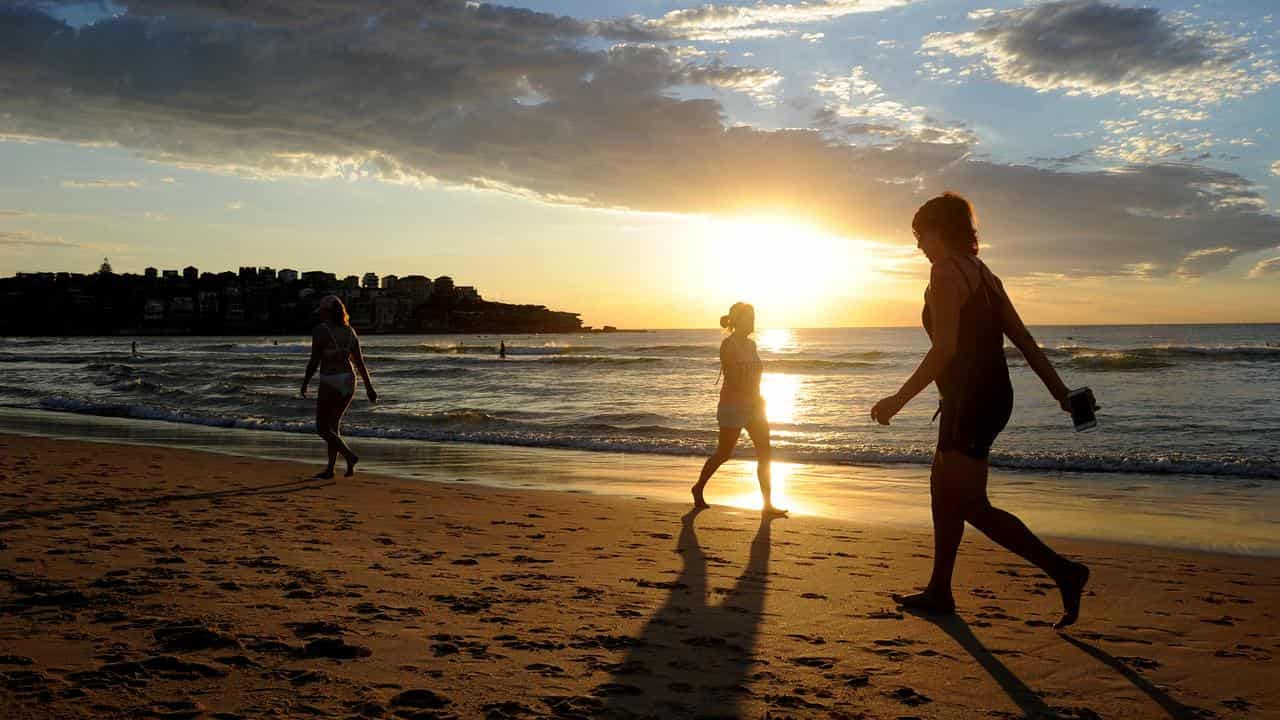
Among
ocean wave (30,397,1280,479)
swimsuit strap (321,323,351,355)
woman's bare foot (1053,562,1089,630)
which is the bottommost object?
ocean wave (30,397,1280,479)

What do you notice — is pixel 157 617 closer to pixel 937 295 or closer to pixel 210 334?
pixel 937 295

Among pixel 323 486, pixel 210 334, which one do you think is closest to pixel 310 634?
pixel 323 486

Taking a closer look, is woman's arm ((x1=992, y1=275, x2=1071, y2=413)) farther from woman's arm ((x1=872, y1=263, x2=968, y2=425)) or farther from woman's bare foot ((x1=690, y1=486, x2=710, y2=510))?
woman's bare foot ((x1=690, y1=486, x2=710, y2=510))

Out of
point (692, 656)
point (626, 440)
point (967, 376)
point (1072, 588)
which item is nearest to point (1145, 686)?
point (1072, 588)

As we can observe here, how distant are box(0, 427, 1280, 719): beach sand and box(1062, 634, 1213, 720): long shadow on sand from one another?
0.5 inches

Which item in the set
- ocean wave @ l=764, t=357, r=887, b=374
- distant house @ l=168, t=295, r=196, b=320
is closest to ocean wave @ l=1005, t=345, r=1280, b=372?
ocean wave @ l=764, t=357, r=887, b=374

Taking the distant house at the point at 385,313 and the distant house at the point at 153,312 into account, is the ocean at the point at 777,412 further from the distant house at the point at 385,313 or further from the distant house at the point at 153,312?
the distant house at the point at 385,313

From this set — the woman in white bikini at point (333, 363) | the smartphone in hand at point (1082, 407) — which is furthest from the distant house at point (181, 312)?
the smartphone in hand at point (1082, 407)

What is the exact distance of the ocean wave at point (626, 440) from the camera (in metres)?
12.0

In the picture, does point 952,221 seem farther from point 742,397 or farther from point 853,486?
point 853,486

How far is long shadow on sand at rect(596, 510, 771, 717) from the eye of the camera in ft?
10.5

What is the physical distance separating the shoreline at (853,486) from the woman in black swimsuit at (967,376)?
3.52m

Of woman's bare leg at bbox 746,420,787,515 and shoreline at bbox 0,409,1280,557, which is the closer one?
shoreline at bbox 0,409,1280,557

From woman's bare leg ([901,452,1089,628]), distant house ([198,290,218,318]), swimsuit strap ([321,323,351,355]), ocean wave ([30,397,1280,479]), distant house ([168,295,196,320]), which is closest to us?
woman's bare leg ([901,452,1089,628])
